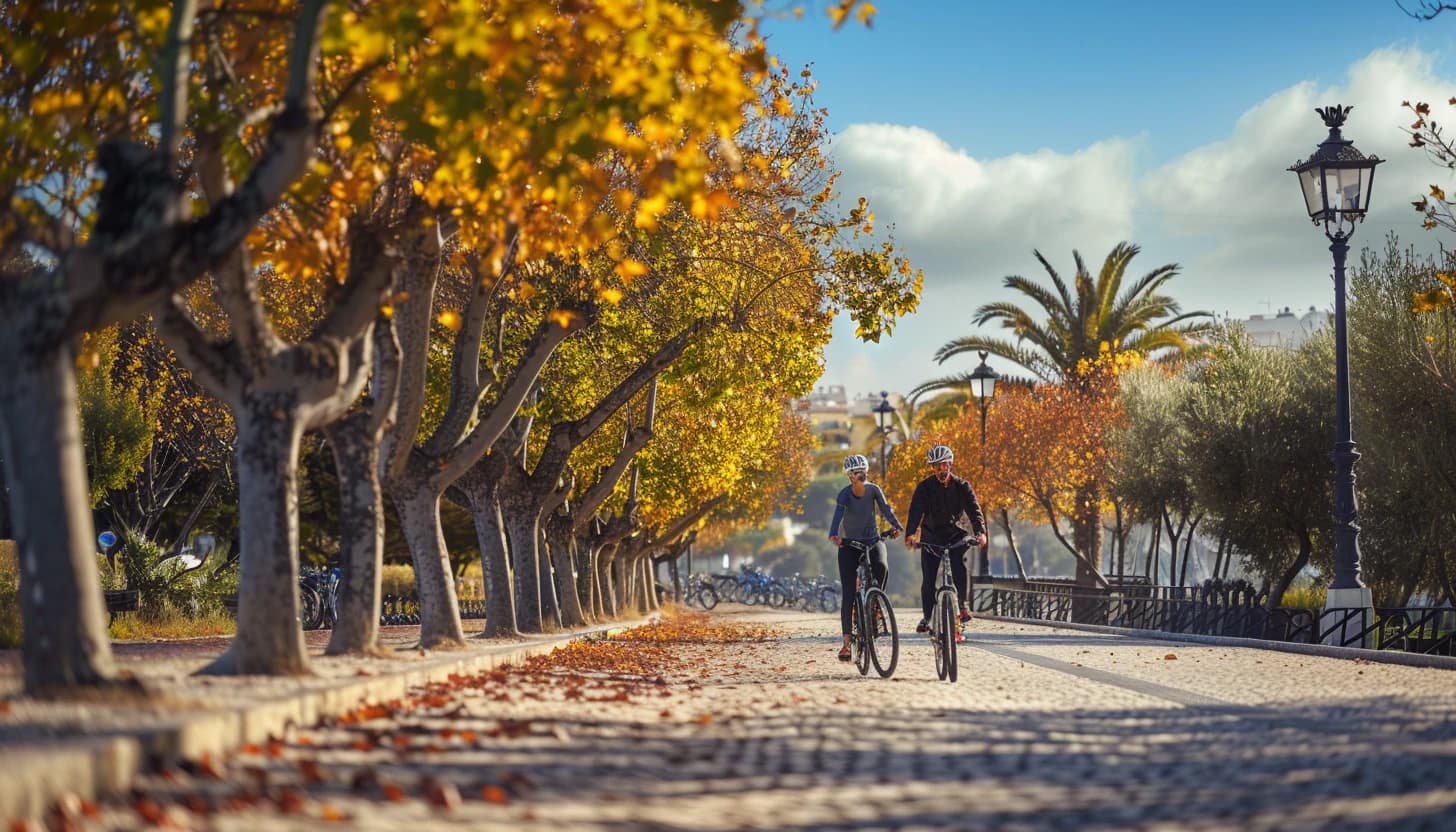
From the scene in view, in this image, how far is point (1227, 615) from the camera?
2797 cm

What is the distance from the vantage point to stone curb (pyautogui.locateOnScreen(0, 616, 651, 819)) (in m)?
5.33

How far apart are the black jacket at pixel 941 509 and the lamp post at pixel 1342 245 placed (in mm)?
7072

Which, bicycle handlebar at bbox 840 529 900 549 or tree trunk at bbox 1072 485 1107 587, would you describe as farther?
tree trunk at bbox 1072 485 1107 587

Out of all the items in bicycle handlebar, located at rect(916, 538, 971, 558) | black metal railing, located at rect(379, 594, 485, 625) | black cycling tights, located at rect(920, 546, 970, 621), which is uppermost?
bicycle handlebar, located at rect(916, 538, 971, 558)

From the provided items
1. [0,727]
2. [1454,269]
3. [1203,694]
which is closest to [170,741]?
[0,727]

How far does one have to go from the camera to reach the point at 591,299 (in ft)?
67.8

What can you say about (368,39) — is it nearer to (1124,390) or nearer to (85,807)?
(85,807)

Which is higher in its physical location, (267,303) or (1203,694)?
(267,303)

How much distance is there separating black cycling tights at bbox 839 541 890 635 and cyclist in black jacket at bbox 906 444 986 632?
305mm

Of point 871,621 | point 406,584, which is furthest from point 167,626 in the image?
point 406,584

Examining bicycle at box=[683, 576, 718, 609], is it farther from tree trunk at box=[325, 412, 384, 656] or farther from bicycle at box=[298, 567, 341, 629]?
tree trunk at box=[325, 412, 384, 656]

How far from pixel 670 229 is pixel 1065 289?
23928 mm

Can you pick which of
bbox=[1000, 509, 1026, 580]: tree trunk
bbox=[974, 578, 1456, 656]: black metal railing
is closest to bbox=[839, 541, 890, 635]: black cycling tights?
bbox=[974, 578, 1456, 656]: black metal railing

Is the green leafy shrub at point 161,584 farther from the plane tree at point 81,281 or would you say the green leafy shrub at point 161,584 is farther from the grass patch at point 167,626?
the plane tree at point 81,281
